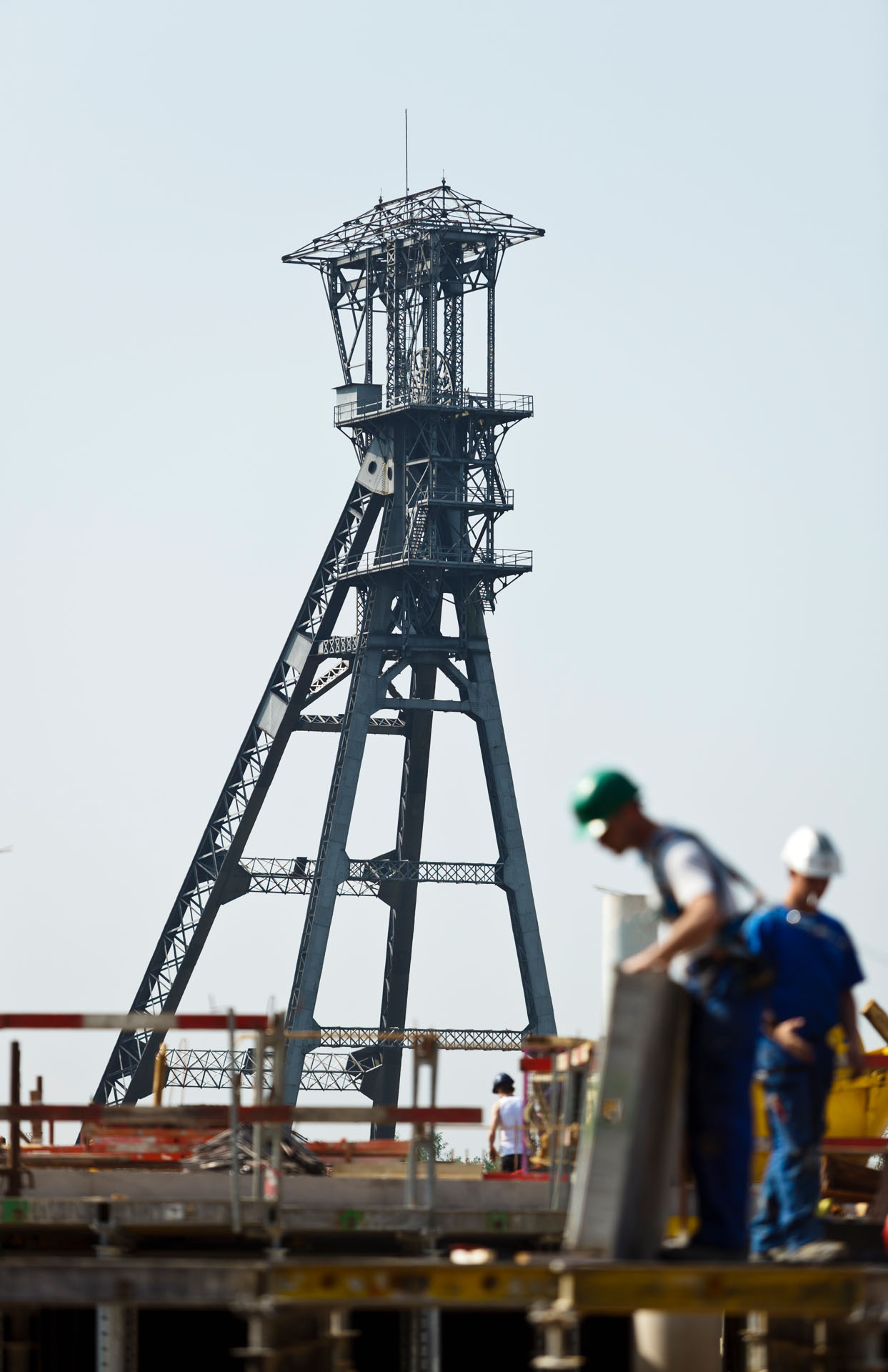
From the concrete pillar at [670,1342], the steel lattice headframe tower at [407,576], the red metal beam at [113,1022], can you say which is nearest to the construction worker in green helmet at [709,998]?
the concrete pillar at [670,1342]

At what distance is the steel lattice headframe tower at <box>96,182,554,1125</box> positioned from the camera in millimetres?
58719

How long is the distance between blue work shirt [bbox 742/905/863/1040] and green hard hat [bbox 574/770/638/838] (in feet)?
4.30

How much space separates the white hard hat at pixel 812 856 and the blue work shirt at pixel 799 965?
23 cm

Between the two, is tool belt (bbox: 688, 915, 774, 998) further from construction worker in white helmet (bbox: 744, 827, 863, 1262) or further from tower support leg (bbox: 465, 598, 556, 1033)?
tower support leg (bbox: 465, 598, 556, 1033)

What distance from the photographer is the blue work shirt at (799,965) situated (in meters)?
10.7

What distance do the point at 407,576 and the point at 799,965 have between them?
4823 centimetres

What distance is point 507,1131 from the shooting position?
68.1 ft

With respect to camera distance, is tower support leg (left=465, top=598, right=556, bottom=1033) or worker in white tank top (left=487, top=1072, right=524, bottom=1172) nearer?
worker in white tank top (left=487, top=1072, right=524, bottom=1172)

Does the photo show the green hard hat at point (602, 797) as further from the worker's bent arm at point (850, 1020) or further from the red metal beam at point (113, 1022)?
the red metal beam at point (113, 1022)

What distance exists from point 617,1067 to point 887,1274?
124cm

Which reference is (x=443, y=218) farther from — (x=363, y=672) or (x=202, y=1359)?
(x=202, y=1359)

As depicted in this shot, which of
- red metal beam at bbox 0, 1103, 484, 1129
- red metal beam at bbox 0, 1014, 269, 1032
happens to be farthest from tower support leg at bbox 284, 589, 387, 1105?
red metal beam at bbox 0, 1014, 269, 1032

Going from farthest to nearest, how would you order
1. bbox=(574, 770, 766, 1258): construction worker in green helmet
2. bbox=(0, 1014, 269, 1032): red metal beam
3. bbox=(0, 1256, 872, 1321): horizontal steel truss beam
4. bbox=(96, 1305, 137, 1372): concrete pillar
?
bbox=(0, 1014, 269, 1032): red metal beam
bbox=(96, 1305, 137, 1372): concrete pillar
bbox=(574, 770, 766, 1258): construction worker in green helmet
bbox=(0, 1256, 872, 1321): horizontal steel truss beam

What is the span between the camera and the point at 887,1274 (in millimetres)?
9492
